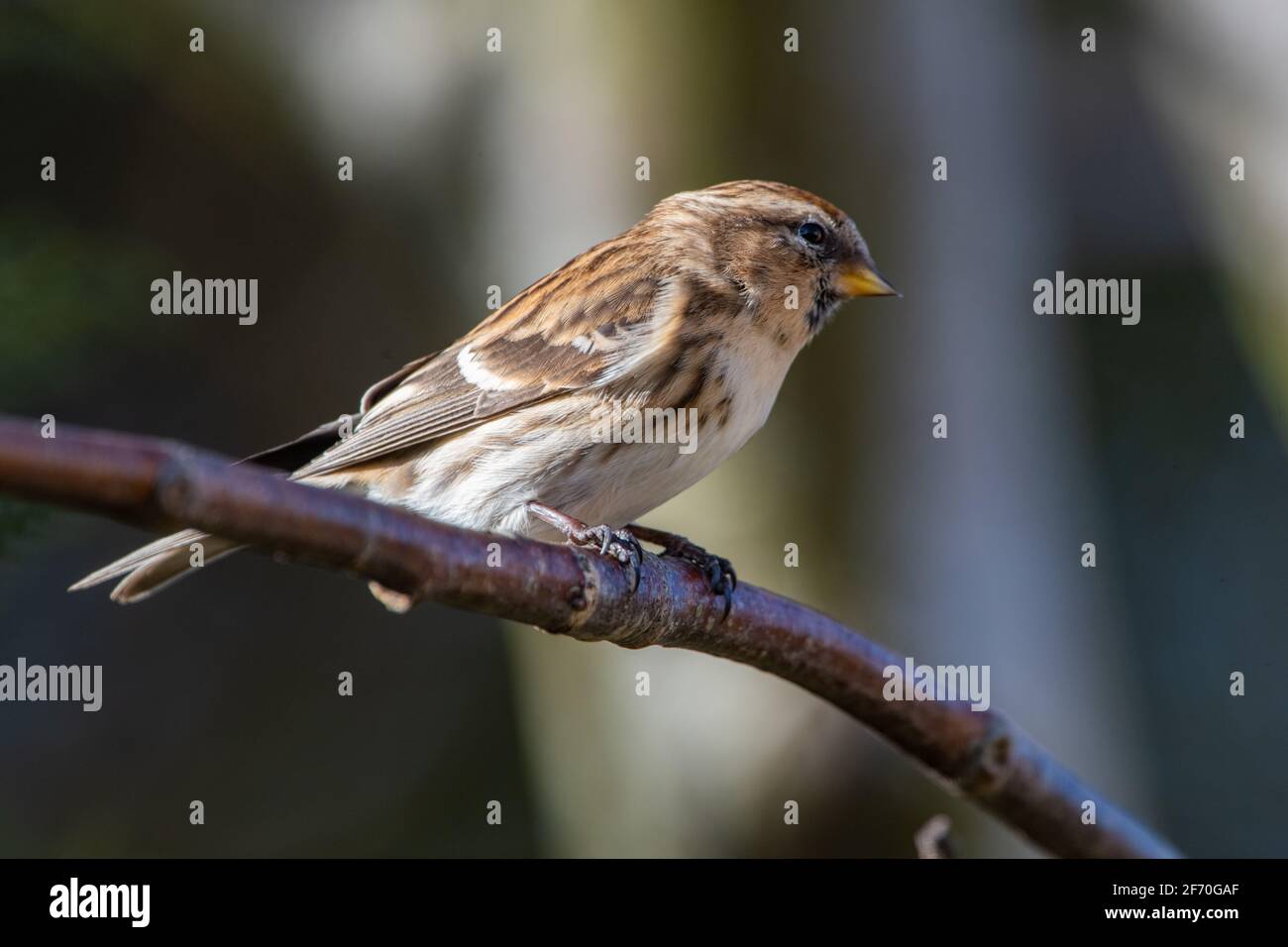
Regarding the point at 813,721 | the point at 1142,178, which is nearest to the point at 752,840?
the point at 813,721

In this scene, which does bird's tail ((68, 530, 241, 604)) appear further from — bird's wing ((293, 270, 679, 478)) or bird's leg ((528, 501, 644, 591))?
Answer: bird's leg ((528, 501, 644, 591))

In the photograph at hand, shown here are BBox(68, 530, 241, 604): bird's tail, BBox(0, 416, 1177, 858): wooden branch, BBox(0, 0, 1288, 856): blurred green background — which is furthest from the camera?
BBox(0, 0, 1288, 856): blurred green background

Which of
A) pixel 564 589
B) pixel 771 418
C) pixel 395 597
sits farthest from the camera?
pixel 771 418

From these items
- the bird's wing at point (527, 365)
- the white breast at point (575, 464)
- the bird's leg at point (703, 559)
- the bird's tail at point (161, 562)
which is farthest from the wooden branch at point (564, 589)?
the bird's tail at point (161, 562)

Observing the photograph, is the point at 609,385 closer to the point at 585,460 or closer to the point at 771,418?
the point at 585,460

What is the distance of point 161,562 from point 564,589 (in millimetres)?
1055

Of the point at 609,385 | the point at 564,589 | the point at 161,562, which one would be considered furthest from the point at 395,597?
the point at 609,385

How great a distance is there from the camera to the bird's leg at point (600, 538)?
2.08m

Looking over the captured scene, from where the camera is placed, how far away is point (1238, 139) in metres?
4.22

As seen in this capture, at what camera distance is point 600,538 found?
92.4 inches

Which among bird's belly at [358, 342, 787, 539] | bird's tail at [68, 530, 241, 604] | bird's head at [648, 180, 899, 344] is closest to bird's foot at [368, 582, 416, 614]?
bird's tail at [68, 530, 241, 604]

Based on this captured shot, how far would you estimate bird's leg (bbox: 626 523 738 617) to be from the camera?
2160 mm

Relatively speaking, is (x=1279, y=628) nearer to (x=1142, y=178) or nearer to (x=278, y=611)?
(x=1142, y=178)

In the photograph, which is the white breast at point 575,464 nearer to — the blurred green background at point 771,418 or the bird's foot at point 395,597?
the bird's foot at point 395,597
